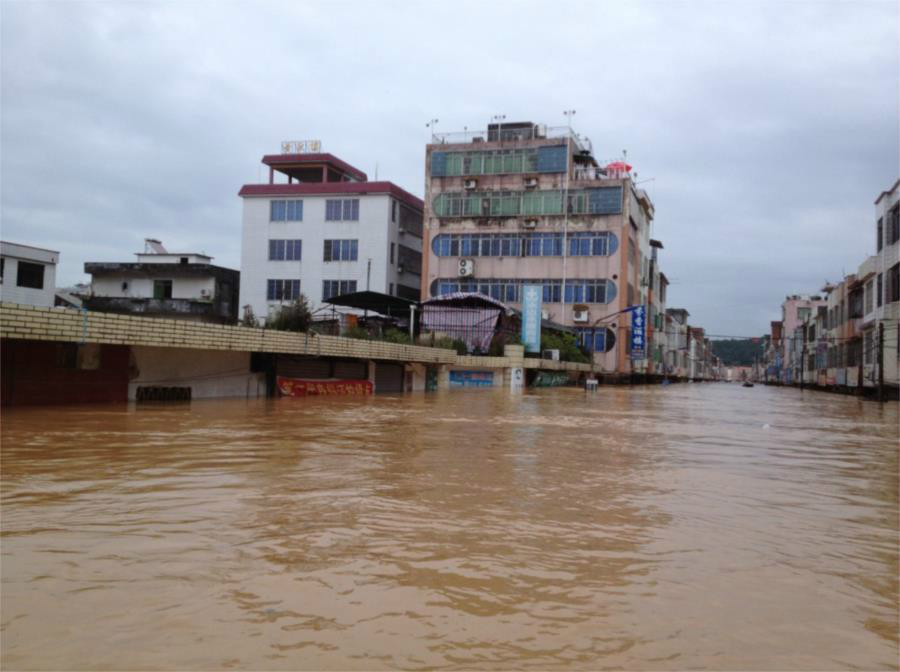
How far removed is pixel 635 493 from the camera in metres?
7.77

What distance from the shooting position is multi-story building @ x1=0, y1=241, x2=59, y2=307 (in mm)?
36438

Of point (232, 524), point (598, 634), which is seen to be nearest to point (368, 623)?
point (598, 634)

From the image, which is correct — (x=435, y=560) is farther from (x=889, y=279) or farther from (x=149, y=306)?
(x=149, y=306)

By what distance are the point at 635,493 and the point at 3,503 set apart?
5.77 m

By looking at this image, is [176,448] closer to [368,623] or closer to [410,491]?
[410,491]

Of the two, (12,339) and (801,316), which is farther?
(801,316)

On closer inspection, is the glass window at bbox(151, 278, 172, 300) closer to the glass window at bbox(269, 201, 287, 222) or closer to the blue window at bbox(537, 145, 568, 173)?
the glass window at bbox(269, 201, 287, 222)

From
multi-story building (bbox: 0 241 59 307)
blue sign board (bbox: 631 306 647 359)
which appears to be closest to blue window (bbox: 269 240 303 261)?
multi-story building (bbox: 0 241 59 307)

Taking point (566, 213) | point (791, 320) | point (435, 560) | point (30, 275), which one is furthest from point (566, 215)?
point (791, 320)

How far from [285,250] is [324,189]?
5189 millimetres

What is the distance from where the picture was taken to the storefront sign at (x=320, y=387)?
2491 cm

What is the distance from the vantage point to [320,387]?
2673 centimetres

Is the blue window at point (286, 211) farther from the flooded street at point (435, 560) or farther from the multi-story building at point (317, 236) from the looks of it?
the flooded street at point (435, 560)

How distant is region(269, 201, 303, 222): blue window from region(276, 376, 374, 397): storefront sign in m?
27.1
